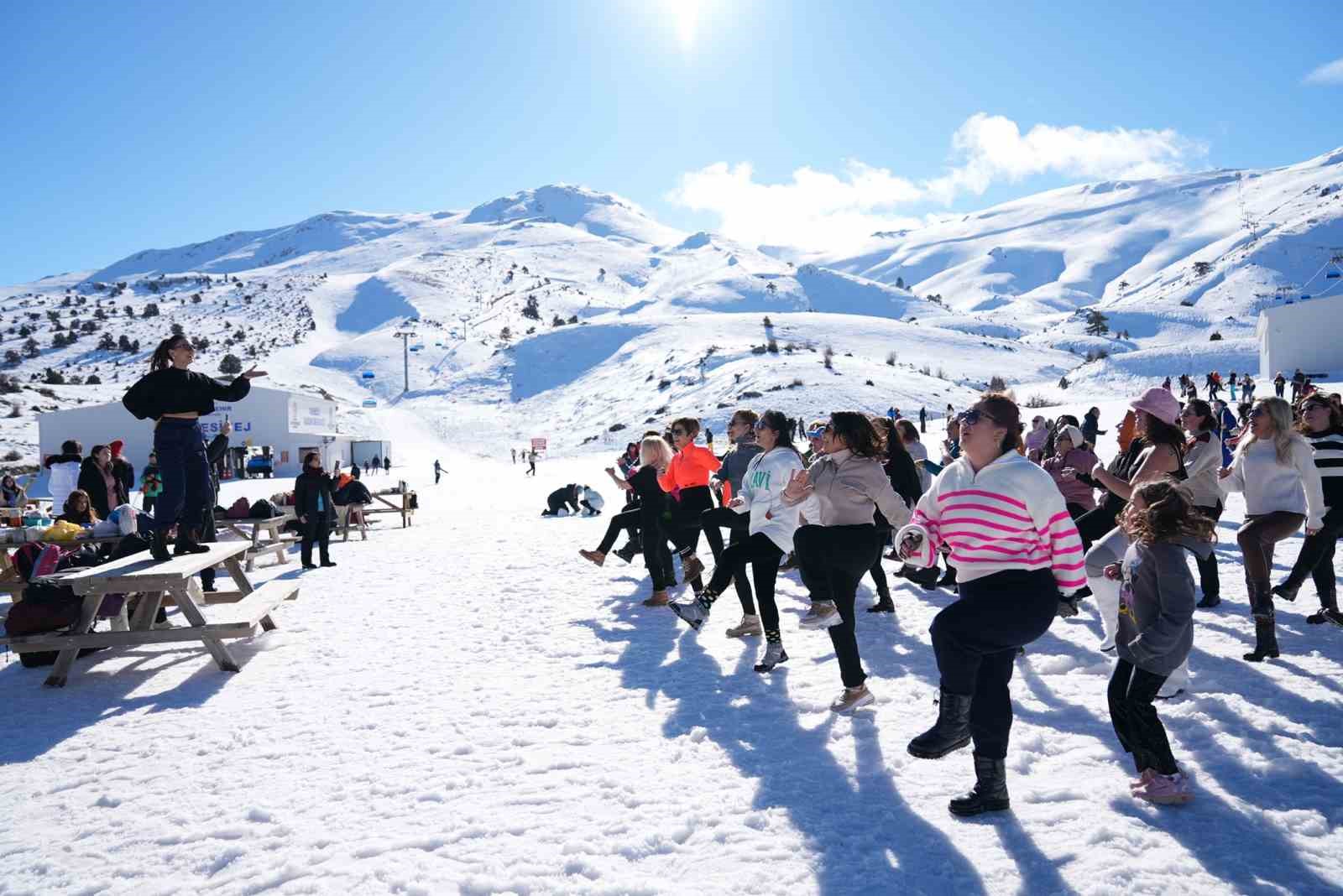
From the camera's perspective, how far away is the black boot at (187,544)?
21.8ft

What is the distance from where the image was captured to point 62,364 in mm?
97375

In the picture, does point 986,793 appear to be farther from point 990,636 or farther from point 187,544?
point 187,544

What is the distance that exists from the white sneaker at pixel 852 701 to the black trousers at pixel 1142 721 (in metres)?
1.53

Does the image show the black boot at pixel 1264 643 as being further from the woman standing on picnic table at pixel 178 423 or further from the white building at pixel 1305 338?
the white building at pixel 1305 338

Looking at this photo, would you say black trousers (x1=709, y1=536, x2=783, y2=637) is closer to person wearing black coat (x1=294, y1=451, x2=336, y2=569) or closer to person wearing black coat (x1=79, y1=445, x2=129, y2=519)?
person wearing black coat (x1=294, y1=451, x2=336, y2=569)

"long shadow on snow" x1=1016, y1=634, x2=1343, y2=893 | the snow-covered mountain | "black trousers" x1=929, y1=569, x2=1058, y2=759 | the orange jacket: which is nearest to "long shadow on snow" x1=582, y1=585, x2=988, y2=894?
"black trousers" x1=929, y1=569, x2=1058, y2=759

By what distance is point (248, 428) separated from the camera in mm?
49438

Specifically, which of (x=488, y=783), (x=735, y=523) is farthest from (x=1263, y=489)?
(x=488, y=783)

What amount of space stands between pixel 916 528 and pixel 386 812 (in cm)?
289

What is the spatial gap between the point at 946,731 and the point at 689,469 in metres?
4.24

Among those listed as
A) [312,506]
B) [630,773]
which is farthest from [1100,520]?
[312,506]

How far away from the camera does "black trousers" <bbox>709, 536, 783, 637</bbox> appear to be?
5.78 metres

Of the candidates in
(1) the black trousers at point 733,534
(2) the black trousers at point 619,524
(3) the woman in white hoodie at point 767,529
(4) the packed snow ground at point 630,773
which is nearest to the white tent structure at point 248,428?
(2) the black trousers at point 619,524

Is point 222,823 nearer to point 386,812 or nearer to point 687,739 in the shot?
point 386,812
